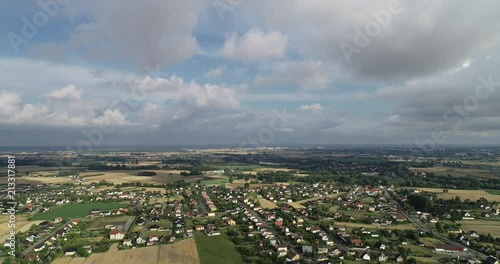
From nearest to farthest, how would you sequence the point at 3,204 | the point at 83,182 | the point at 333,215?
the point at 333,215
the point at 3,204
the point at 83,182

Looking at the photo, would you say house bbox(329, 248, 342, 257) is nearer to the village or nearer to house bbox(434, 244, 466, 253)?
the village

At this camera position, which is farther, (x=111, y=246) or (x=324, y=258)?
(x=111, y=246)

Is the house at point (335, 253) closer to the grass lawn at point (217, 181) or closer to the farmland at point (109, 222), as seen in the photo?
the farmland at point (109, 222)

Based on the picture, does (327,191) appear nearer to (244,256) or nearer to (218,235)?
(218,235)

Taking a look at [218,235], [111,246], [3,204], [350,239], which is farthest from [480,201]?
[3,204]

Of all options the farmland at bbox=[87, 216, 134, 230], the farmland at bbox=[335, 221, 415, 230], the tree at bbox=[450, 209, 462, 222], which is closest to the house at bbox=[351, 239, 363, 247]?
the farmland at bbox=[335, 221, 415, 230]

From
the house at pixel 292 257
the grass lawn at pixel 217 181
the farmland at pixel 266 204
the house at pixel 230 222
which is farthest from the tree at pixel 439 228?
the grass lawn at pixel 217 181
